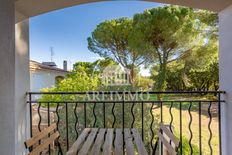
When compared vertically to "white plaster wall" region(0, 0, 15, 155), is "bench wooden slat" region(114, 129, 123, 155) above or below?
below

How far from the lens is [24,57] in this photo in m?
2.84

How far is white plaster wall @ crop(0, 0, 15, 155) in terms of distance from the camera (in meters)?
1.71

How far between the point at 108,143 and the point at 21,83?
136cm

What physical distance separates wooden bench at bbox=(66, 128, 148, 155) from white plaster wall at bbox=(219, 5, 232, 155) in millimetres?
Answer: 1177

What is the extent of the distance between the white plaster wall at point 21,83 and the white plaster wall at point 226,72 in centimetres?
237

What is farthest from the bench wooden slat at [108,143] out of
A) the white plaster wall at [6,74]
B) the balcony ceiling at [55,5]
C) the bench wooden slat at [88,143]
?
the balcony ceiling at [55,5]

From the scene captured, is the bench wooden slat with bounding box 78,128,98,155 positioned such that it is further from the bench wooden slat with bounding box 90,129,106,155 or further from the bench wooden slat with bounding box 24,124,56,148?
the bench wooden slat with bounding box 24,124,56,148

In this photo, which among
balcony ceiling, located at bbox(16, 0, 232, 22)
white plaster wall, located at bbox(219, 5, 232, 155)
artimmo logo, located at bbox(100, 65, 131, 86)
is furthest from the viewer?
artimmo logo, located at bbox(100, 65, 131, 86)

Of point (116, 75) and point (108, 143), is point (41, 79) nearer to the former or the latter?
point (116, 75)

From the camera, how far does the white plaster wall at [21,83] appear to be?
8.43 feet

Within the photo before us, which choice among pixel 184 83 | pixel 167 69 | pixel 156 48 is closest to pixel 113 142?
pixel 156 48

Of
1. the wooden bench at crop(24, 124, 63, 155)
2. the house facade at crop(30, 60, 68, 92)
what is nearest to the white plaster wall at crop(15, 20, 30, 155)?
the wooden bench at crop(24, 124, 63, 155)

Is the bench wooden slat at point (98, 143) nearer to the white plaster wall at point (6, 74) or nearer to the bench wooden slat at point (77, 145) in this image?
the bench wooden slat at point (77, 145)

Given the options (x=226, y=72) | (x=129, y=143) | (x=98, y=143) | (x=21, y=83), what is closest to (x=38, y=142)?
(x=98, y=143)
